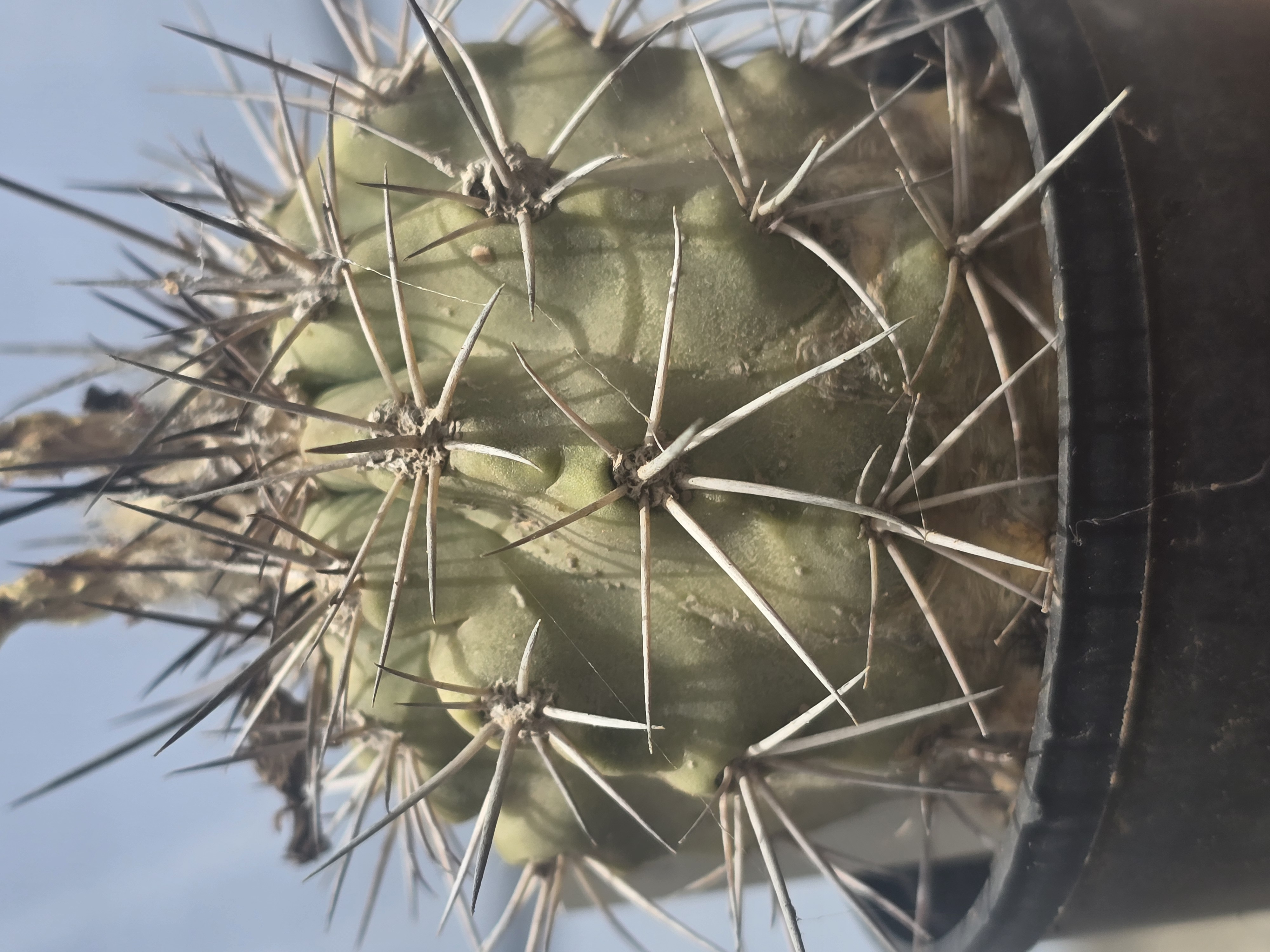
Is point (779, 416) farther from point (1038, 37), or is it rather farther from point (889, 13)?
point (889, 13)

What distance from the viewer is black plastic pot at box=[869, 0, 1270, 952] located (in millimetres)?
519

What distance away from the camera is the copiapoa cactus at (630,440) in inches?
21.6

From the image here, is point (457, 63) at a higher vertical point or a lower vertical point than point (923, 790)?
A: higher

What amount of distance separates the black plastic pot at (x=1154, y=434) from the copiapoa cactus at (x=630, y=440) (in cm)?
5

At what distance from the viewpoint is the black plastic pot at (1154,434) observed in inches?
20.4

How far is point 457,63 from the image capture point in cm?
71

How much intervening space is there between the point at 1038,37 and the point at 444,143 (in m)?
0.41

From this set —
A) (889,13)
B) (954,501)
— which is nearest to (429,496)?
(954,501)

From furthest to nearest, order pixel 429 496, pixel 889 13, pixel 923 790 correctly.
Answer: pixel 889 13
pixel 923 790
pixel 429 496

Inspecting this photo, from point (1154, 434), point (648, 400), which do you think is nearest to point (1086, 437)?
point (1154, 434)

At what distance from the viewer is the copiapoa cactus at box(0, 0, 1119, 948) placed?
0.55 metres

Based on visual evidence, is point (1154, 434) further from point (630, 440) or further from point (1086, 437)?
point (630, 440)

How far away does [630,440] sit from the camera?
534mm

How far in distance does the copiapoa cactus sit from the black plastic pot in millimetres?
46
